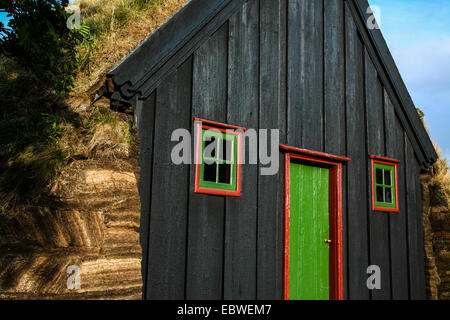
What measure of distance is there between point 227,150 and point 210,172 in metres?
0.39

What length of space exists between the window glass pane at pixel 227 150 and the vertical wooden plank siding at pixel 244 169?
0.28 metres

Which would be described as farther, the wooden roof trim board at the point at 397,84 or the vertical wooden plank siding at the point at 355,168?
the wooden roof trim board at the point at 397,84

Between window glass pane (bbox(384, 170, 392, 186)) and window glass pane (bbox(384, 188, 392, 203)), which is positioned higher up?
window glass pane (bbox(384, 170, 392, 186))

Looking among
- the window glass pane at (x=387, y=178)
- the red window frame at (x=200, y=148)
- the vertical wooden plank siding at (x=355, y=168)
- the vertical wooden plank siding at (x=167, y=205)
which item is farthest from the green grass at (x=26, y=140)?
the window glass pane at (x=387, y=178)

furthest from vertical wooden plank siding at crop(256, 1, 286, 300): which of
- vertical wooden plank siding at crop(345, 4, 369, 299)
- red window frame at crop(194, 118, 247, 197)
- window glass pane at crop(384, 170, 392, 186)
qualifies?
window glass pane at crop(384, 170, 392, 186)

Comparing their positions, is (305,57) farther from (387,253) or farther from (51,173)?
(51,173)

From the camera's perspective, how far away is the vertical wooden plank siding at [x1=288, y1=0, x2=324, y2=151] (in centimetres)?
678

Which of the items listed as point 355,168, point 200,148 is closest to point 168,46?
point 200,148

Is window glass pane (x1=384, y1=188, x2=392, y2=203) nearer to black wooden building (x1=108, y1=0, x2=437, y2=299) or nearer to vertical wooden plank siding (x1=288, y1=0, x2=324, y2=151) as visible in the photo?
black wooden building (x1=108, y1=0, x2=437, y2=299)

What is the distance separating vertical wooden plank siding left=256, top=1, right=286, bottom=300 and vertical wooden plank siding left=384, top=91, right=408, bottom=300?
267 cm

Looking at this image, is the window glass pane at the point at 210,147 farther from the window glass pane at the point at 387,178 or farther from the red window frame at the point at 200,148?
the window glass pane at the point at 387,178

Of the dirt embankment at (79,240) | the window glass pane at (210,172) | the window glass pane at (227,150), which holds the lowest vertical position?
the dirt embankment at (79,240)

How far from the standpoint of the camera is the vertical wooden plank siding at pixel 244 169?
18.6 feet

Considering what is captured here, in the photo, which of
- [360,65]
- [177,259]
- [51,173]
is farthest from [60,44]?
[360,65]
